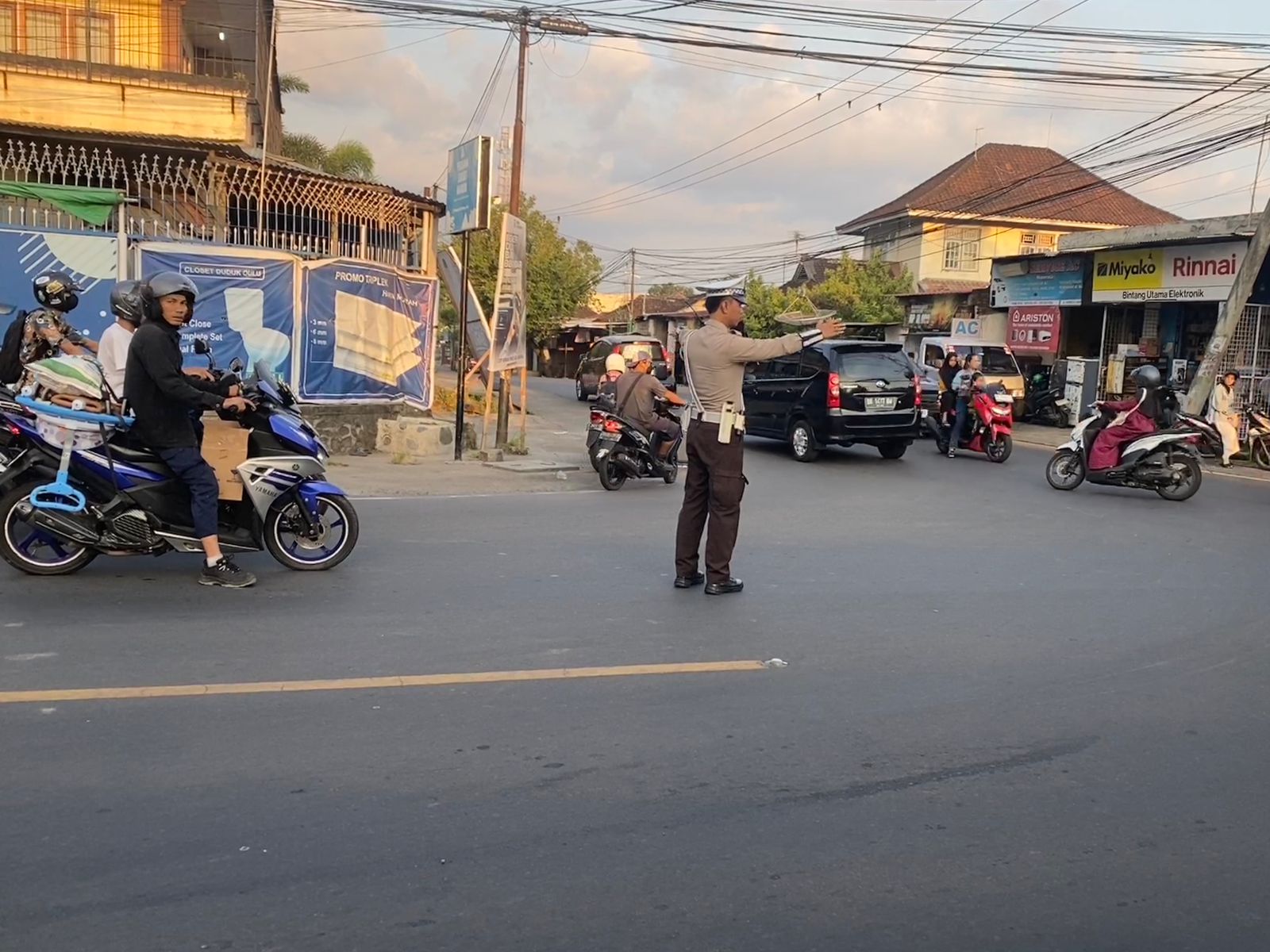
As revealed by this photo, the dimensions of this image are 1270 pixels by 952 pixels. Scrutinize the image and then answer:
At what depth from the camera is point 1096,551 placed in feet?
29.6

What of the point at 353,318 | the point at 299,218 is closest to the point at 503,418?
the point at 353,318

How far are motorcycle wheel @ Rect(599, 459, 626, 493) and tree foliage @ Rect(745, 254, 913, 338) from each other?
25412 mm

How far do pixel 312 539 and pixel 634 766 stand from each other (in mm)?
3768

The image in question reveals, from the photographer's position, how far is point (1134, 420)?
12492 millimetres

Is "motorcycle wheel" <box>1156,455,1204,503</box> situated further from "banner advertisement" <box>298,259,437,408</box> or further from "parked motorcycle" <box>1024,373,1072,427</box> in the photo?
"parked motorcycle" <box>1024,373,1072,427</box>

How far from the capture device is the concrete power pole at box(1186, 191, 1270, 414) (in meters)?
17.8

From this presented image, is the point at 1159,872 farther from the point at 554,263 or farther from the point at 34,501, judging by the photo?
the point at 554,263

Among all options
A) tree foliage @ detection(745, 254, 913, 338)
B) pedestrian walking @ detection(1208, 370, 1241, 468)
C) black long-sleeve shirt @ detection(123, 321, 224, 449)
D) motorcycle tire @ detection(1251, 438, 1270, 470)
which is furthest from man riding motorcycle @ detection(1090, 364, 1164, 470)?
tree foliage @ detection(745, 254, 913, 338)

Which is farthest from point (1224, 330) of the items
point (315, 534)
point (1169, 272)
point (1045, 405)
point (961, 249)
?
point (961, 249)

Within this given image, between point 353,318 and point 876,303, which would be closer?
point 353,318

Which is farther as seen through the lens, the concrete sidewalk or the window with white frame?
the window with white frame

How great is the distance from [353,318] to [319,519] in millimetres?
7237

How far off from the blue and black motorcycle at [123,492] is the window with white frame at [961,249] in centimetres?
4033

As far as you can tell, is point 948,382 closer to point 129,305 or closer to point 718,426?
point 718,426
